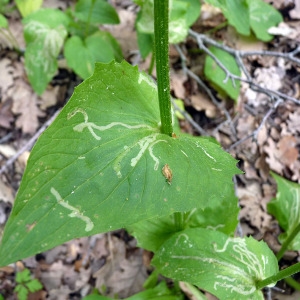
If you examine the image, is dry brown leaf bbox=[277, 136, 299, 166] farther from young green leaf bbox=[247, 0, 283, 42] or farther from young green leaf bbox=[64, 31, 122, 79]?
young green leaf bbox=[64, 31, 122, 79]

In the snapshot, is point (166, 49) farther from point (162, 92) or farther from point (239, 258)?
point (239, 258)

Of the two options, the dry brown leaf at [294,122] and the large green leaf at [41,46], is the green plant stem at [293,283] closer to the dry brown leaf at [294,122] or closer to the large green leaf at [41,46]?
the dry brown leaf at [294,122]

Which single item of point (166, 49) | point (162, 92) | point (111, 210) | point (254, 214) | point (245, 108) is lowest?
point (254, 214)

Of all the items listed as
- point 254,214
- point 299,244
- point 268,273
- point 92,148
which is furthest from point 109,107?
point 254,214

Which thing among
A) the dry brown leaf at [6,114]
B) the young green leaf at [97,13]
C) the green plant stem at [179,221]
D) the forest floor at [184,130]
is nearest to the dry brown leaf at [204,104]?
the forest floor at [184,130]

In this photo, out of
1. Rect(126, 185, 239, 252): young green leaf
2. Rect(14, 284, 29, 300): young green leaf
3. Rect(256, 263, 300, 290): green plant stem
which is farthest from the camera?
Rect(14, 284, 29, 300): young green leaf

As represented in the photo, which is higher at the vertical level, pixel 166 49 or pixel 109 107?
pixel 166 49

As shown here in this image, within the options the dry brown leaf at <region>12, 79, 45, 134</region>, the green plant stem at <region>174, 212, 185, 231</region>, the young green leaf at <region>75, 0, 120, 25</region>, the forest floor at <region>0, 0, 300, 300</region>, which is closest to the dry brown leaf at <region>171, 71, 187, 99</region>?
the forest floor at <region>0, 0, 300, 300</region>
